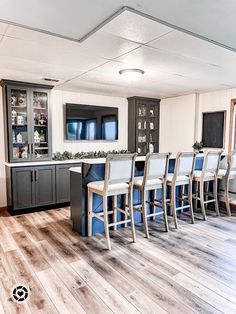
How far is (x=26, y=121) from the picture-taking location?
4.34m

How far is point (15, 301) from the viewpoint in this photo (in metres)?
1.95

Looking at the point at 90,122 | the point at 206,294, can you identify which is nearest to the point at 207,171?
the point at 206,294

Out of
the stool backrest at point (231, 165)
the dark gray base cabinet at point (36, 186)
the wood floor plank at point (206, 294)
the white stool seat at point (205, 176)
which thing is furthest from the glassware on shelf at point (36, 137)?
the stool backrest at point (231, 165)

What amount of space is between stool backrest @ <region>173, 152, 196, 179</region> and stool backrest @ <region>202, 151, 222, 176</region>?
12.0 inches

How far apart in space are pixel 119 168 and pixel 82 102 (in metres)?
2.86

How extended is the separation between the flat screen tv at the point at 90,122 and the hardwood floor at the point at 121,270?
2.21 meters

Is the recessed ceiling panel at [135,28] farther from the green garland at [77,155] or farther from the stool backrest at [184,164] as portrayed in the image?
the green garland at [77,155]

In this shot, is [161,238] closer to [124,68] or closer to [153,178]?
[153,178]

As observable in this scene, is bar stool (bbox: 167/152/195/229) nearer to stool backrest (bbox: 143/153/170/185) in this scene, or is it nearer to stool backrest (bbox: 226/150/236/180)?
stool backrest (bbox: 143/153/170/185)

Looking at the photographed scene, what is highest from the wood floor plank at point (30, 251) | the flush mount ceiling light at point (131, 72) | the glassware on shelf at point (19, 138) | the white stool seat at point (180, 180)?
the flush mount ceiling light at point (131, 72)

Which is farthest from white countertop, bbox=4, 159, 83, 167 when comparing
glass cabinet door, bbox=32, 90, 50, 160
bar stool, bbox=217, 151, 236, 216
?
bar stool, bbox=217, 151, 236, 216

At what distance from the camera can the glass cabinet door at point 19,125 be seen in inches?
164

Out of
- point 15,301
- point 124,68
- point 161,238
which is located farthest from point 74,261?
point 124,68

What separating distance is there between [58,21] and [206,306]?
2.67 metres
